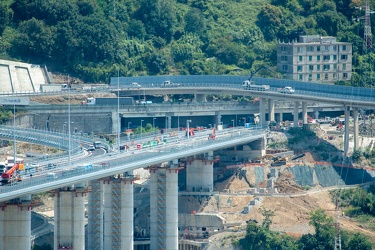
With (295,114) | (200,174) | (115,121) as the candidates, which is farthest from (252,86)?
(200,174)

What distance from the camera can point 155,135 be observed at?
168 metres

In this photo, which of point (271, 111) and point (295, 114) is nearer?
point (295, 114)

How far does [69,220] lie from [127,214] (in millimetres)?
9742

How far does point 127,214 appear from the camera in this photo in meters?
146

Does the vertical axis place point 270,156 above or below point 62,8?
below

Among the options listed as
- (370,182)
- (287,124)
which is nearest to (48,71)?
(287,124)

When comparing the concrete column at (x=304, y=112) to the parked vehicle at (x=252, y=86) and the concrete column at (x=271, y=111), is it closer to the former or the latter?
the concrete column at (x=271, y=111)

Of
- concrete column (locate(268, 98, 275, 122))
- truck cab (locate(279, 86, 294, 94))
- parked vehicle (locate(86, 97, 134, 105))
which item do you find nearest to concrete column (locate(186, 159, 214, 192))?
truck cab (locate(279, 86, 294, 94))

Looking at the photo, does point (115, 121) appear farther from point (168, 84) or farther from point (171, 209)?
point (171, 209)

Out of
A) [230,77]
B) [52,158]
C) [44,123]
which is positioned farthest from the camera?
[230,77]

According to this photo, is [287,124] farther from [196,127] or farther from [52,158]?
[52,158]

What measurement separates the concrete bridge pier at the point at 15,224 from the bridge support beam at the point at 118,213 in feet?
54.9

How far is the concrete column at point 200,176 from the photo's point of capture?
531ft

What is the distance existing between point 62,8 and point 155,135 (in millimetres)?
35479
